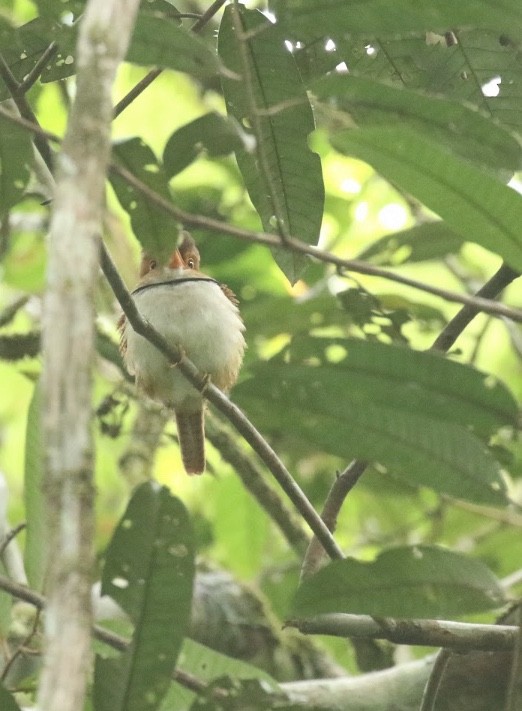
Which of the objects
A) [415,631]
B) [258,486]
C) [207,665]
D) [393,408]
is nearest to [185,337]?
[258,486]

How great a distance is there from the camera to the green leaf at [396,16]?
Result: 1.54 m

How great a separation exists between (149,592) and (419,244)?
2431 millimetres

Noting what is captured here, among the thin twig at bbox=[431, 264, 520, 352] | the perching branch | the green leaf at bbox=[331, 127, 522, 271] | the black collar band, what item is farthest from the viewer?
the black collar band

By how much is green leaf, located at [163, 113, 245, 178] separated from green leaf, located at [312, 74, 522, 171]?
0.59ft

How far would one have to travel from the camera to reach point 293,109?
2135 millimetres

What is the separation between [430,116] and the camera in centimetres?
166

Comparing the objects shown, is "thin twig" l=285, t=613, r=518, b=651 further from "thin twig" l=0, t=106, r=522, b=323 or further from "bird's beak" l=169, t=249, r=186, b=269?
"bird's beak" l=169, t=249, r=186, b=269

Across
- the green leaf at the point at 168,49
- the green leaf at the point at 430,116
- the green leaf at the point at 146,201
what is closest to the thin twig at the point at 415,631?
the green leaf at the point at 146,201

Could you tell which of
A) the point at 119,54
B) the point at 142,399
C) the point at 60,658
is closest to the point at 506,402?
the point at 119,54

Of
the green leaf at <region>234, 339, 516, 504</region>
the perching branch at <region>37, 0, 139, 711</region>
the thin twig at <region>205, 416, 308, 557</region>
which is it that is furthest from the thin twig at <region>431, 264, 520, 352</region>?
the thin twig at <region>205, 416, 308, 557</region>

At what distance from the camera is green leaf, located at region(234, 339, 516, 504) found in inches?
59.4

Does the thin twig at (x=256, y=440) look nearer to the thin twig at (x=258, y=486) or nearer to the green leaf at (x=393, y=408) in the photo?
the green leaf at (x=393, y=408)

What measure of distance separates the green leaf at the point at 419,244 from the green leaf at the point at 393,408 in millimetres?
2249

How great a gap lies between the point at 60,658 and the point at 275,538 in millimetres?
4585
